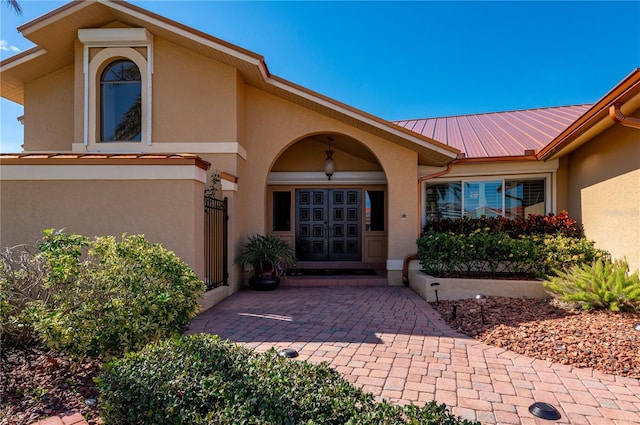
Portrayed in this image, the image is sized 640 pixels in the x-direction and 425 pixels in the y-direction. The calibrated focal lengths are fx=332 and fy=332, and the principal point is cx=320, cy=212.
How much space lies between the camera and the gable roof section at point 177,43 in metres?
7.51

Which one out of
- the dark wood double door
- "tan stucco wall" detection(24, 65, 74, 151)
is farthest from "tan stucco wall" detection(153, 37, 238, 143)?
the dark wood double door

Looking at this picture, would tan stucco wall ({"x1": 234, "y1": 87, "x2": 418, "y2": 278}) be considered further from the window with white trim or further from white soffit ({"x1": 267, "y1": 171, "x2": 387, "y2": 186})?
white soffit ({"x1": 267, "y1": 171, "x2": 387, "y2": 186})

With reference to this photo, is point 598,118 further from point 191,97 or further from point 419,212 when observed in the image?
point 191,97

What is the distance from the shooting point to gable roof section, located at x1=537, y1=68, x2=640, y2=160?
4924 mm

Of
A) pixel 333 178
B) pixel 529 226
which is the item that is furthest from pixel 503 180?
pixel 333 178

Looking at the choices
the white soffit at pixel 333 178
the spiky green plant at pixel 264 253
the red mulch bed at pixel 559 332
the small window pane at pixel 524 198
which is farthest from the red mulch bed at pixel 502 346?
the white soffit at pixel 333 178

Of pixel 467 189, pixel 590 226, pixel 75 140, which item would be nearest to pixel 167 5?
pixel 75 140

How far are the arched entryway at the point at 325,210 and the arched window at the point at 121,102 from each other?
4304 mm

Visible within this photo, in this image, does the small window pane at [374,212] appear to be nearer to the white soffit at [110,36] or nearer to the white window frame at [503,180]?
the white window frame at [503,180]

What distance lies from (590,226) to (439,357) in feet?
19.5

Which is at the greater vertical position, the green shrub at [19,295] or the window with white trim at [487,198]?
the window with white trim at [487,198]

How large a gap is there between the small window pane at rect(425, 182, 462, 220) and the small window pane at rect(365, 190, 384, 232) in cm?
187

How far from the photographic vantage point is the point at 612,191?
661 cm

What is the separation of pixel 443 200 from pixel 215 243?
6.59 m
